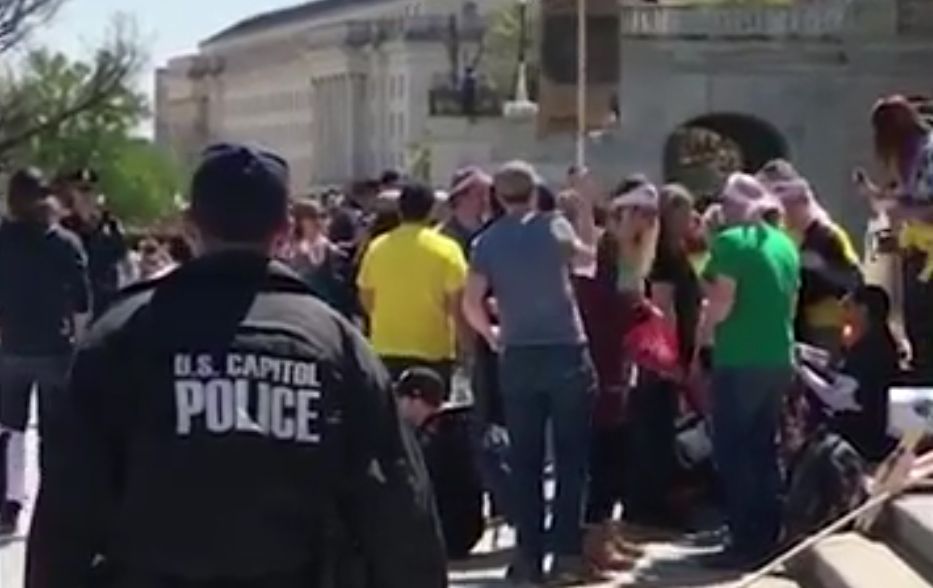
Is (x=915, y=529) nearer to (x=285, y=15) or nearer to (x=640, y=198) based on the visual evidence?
(x=640, y=198)

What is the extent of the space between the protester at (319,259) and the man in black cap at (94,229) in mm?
2215

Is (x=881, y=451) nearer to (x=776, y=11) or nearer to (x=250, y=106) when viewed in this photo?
(x=776, y=11)

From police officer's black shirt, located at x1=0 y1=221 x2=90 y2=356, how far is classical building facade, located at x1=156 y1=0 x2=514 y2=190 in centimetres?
9647

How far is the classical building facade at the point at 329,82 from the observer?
134625mm

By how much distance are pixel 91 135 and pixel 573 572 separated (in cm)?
9902

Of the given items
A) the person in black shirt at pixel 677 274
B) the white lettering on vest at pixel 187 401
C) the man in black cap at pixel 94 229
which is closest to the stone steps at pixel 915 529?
the person in black shirt at pixel 677 274

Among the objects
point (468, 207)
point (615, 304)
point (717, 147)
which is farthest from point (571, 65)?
point (717, 147)

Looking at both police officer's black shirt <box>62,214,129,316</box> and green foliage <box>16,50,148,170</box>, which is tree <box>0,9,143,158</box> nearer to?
green foliage <box>16,50,148,170</box>

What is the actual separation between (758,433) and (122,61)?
236ft

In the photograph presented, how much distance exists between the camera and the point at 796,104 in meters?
55.3

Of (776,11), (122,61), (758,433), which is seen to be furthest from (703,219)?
(122,61)

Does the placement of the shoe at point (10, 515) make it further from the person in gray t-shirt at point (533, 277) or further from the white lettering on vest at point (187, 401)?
the white lettering on vest at point (187, 401)

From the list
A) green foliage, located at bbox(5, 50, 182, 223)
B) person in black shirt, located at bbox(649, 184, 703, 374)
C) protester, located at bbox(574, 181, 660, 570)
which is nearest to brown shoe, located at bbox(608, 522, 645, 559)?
protester, located at bbox(574, 181, 660, 570)

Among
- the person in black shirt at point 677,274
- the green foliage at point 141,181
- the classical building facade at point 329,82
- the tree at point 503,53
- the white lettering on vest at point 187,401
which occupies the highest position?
the white lettering on vest at point 187,401
